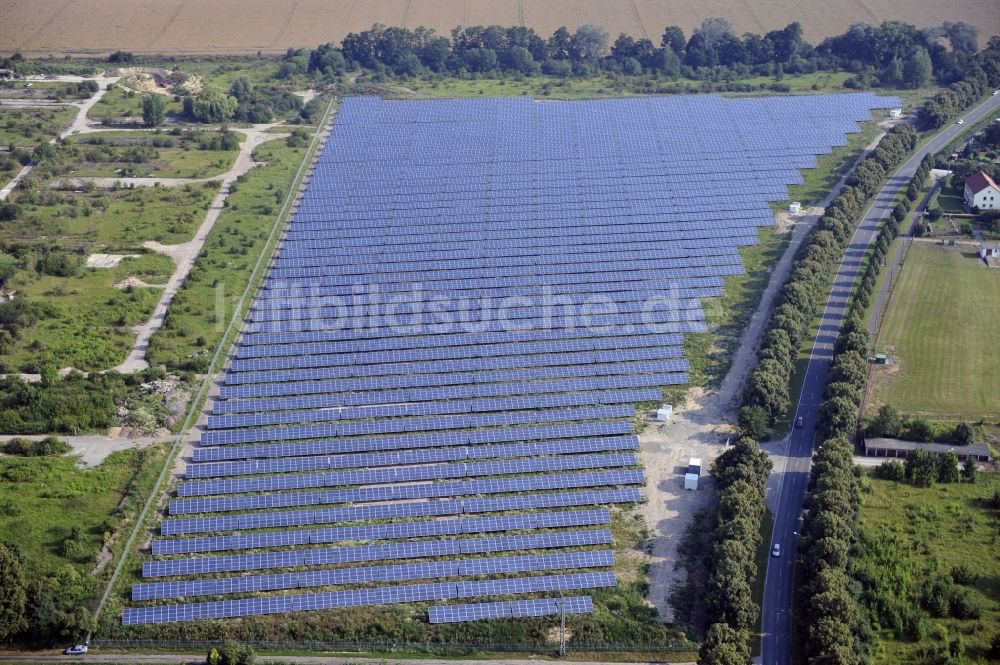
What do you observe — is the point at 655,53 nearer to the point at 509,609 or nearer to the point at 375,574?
the point at 375,574

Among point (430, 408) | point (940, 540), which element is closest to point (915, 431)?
point (940, 540)

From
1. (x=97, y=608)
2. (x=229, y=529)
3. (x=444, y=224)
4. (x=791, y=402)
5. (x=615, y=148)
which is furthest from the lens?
(x=615, y=148)

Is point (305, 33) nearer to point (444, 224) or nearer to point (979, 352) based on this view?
point (444, 224)

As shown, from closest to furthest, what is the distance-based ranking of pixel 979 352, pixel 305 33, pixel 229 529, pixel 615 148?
pixel 229 529
pixel 979 352
pixel 615 148
pixel 305 33

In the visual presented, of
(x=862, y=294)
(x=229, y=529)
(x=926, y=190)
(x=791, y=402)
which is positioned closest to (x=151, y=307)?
(x=229, y=529)

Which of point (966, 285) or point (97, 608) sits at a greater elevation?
point (966, 285)

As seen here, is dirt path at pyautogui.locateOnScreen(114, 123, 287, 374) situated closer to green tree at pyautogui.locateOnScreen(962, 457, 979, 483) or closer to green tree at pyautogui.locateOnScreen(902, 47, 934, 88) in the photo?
green tree at pyautogui.locateOnScreen(962, 457, 979, 483)

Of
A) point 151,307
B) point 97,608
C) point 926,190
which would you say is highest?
point 926,190
